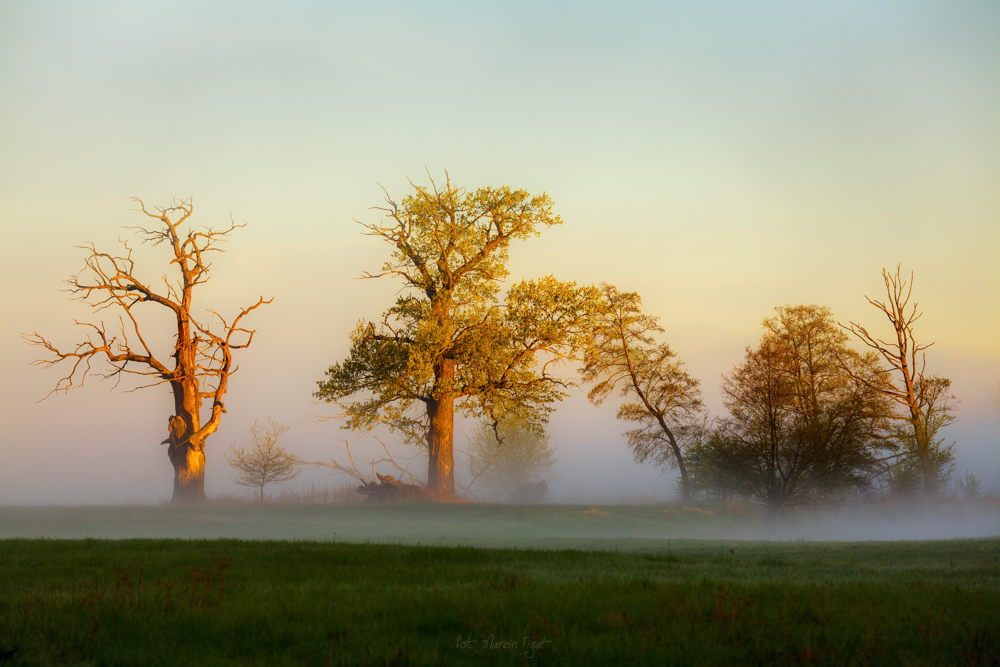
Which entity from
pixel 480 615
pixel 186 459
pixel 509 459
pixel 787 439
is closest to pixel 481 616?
pixel 480 615

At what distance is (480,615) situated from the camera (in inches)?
275

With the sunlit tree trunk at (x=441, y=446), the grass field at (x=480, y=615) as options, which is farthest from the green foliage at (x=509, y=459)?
the grass field at (x=480, y=615)

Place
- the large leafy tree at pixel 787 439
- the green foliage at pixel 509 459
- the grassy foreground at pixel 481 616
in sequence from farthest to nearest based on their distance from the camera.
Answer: the green foliage at pixel 509 459 < the large leafy tree at pixel 787 439 < the grassy foreground at pixel 481 616

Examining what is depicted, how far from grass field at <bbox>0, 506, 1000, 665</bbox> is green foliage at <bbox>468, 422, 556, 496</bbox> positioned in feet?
151

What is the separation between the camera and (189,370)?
108ft

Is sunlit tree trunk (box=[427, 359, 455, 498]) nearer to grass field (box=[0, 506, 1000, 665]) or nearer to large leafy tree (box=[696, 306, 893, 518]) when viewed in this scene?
large leafy tree (box=[696, 306, 893, 518])

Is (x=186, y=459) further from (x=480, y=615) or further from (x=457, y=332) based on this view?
(x=480, y=615)

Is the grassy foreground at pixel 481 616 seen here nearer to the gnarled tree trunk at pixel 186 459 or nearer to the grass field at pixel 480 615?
the grass field at pixel 480 615

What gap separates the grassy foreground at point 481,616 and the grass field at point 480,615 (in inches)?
0.9

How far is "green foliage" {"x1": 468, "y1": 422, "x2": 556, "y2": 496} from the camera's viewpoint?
187ft

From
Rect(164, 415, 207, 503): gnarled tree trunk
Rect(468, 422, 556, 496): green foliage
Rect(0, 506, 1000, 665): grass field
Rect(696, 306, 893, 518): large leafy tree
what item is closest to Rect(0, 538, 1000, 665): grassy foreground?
Rect(0, 506, 1000, 665): grass field

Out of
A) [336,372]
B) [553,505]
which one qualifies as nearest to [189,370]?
[336,372]

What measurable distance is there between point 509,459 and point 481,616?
168 feet

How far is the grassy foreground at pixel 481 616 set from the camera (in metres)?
5.99
